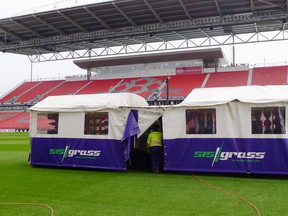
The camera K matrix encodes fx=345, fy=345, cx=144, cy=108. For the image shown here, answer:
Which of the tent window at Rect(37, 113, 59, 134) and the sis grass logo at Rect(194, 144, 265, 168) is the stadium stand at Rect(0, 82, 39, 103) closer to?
the tent window at Rect(37, 113, 59, 134)

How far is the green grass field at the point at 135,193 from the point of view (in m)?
6.41

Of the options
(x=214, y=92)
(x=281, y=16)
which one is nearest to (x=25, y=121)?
(x=281, y=16)

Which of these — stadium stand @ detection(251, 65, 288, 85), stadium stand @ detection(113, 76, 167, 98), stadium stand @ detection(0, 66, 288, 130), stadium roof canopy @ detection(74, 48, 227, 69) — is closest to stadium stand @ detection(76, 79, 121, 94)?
stadium stand @ detection(0, 66, 288, 130)

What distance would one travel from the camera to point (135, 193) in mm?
7902

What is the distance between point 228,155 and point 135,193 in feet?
11.6

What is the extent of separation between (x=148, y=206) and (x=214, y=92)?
5775mm

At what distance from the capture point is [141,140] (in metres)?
12.8

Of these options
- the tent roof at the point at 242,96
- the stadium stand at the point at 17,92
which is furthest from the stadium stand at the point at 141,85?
the tent roof at the point at 242,96

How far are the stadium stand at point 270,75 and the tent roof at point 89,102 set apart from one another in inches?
1109

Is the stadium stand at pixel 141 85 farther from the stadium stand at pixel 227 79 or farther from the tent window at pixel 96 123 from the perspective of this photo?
the tent window at pixel 96 123

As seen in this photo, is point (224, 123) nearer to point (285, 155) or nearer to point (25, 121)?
point (285, 155)

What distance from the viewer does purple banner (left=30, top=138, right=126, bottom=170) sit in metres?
11.2

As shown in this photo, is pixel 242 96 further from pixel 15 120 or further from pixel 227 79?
pixel 15 120

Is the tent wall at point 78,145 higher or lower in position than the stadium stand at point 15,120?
lower
